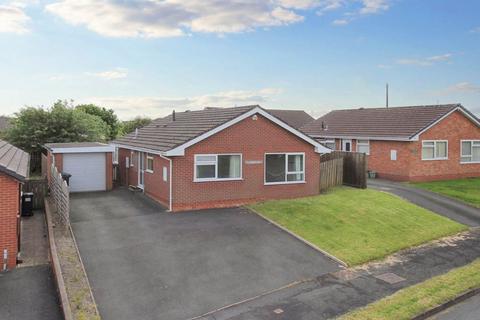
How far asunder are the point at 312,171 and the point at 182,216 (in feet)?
24.1

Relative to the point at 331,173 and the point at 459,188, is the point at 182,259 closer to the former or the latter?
the point at 331,173

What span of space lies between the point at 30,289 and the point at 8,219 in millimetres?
2416

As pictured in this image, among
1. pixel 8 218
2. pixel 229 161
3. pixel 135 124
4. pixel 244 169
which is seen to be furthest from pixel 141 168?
pixel 135 124

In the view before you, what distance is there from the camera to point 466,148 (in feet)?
98.3

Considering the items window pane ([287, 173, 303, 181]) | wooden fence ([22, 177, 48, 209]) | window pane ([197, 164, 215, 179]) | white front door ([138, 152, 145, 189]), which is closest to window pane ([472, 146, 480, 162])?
window pane ([287, 173, 303, 181])

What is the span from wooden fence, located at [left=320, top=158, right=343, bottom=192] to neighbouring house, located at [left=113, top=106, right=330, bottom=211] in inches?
46.7

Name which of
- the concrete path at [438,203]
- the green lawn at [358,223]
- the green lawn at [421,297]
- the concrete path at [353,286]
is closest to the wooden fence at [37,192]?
the green lawn at [358,223]

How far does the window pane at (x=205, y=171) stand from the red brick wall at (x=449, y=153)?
14.5m

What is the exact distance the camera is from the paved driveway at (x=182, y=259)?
33.3ft

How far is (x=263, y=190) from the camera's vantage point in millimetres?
19672

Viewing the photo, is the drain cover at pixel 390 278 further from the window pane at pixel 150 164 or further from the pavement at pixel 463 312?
the window pane at pixel 150 164

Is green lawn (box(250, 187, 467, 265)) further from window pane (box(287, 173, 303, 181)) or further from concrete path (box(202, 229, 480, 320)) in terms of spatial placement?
window pane (box(287, 173, 303, 181))

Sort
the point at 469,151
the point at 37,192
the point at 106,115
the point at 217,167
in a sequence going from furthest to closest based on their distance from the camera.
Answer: the point at 106,115, the point at 469,151, the point at 37,192, the point at 217,167

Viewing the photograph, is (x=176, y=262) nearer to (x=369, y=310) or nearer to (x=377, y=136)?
(x=369, y=310)
